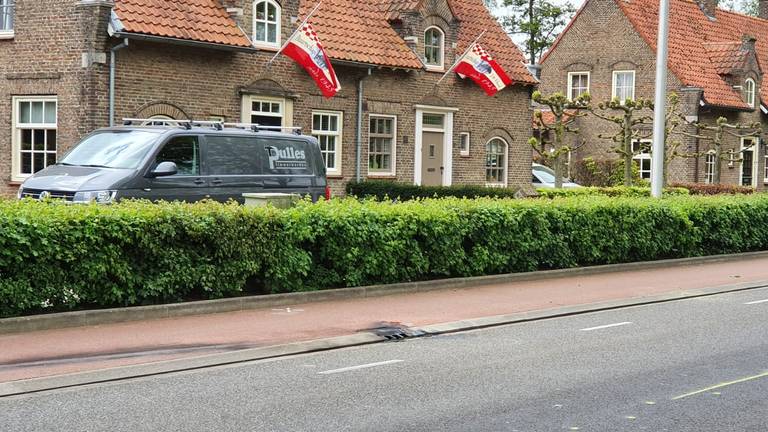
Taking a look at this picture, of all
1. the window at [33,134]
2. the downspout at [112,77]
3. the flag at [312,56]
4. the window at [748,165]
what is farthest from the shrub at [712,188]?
the window at [33,134]

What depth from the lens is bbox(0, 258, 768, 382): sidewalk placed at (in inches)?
367

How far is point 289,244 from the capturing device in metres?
12.9

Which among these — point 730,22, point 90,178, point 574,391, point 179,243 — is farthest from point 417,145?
point 730,22

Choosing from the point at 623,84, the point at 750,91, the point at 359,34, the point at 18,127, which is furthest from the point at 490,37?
the point at 750,91

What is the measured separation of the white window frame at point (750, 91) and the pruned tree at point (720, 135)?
1275mm

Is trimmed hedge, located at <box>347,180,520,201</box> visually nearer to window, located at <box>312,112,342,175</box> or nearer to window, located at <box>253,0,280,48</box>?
window, located at <box>312,112,342,175</box>

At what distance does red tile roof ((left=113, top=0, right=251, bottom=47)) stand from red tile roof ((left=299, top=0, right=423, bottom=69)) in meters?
3.29

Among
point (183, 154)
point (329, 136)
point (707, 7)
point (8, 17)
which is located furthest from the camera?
point (707, 7)

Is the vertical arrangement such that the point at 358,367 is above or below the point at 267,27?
below

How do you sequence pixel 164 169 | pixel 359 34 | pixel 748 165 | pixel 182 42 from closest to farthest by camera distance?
1. pixel 164 169
2. pixel 182 42
3. pixel 359 34
4. pixel 748 165

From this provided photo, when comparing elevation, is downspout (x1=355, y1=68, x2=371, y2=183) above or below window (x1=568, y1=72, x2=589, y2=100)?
below

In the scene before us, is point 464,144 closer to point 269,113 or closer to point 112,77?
point 269,113

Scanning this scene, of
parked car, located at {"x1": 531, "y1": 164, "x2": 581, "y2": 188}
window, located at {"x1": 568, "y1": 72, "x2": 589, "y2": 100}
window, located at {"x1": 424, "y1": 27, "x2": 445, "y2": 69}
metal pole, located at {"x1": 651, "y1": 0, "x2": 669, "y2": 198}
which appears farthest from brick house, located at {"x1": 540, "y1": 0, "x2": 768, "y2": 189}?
metal pole, located at {"x1": 651, "y1": 0, "x2": 669, "y2": 198}

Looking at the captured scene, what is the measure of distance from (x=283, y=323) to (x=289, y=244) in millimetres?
1730
